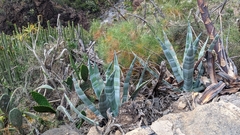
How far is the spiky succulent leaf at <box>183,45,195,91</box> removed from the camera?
7.66ft

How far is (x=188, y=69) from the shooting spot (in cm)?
242

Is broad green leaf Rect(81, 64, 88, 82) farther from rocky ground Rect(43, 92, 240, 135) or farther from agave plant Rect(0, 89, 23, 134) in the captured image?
rocky ground Rect(43, 92, 240, 135)

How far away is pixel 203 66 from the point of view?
8.25 ft

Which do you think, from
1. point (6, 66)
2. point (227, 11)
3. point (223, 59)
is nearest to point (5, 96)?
point (6, 66)

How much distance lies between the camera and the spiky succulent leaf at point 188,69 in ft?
7.66

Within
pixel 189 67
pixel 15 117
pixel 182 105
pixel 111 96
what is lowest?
pixel 15 117

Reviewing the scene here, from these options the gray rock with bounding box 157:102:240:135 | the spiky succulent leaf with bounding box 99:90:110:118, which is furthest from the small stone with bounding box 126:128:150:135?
the spiky succulent leaf with bounding box 99:90:110:118

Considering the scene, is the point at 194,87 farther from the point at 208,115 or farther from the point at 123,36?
the point at 123,36

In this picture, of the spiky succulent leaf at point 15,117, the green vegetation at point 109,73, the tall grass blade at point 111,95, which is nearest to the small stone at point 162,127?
the green vegetation at point 109,73

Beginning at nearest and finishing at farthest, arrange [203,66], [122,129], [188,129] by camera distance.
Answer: [188,129]
[122,129]
[203,66]

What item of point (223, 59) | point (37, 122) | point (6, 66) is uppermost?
point (223, 59)

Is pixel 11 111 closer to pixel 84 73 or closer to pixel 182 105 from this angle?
pixel 84 73

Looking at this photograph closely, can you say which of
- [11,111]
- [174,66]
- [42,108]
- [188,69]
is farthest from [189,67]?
[11,111]

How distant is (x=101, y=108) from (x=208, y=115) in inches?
30.5
